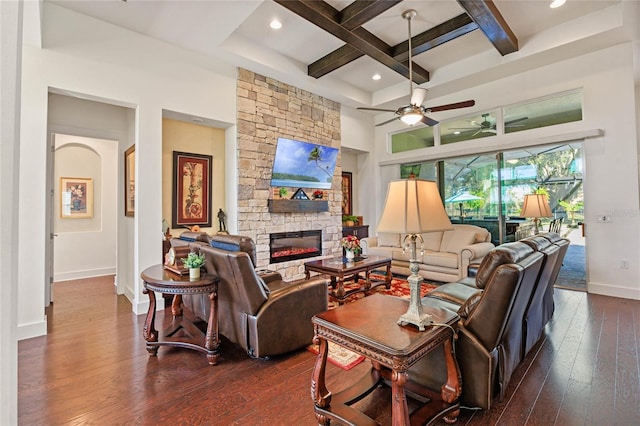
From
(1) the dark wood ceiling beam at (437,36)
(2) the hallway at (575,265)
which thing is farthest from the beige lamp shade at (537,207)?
(1) the dark wood ceiling beam at (437,36)

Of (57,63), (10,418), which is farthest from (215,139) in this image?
(10,418)

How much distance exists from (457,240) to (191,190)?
15.1 ft

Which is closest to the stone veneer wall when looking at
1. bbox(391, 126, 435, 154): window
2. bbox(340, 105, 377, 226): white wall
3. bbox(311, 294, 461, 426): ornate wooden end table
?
bbox(340, 105, 377, 226): white wall

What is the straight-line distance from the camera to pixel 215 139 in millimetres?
5164

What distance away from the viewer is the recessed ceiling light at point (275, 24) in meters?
3.99

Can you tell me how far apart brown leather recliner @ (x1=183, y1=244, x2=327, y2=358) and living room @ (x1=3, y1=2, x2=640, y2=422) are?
1.83 metres

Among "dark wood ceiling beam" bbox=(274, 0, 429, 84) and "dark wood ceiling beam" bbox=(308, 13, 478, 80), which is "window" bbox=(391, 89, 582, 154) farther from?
"dark wood ceiling beam" bbox=(308, 13, 478, 80)

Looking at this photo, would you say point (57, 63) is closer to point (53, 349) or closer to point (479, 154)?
point (53, 349)

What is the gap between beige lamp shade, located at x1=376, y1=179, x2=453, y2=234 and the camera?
168 centimetres

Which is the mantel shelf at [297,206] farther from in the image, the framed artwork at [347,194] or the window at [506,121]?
the window at [506,121]

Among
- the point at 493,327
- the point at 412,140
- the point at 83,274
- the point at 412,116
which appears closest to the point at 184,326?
the point at 493,327

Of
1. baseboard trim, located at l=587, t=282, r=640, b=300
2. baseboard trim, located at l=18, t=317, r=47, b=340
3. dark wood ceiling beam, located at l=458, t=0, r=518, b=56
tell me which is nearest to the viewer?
baseboard trim, located at l=18, t=317, r=47, b=340

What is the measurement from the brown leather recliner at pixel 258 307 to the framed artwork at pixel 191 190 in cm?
215

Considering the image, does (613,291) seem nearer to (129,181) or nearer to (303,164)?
(303,164)
